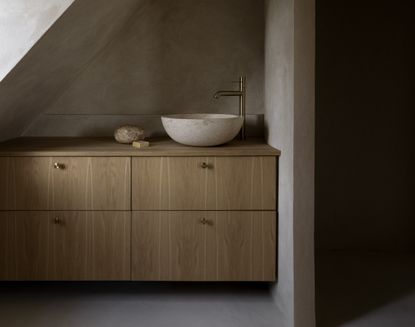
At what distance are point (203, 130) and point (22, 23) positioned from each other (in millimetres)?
944

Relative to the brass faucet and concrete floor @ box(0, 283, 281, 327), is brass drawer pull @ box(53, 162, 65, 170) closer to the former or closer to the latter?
concrete floor @ box(0, 283, 281, 327)

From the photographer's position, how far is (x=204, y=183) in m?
2.82

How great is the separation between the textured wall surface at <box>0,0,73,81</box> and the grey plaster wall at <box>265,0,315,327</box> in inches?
36.1

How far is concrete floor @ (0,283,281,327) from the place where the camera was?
2.63 m

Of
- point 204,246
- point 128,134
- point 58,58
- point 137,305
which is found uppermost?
point 58,58

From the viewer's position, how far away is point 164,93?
3447 millimetres

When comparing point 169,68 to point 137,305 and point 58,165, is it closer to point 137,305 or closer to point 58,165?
point 58,165

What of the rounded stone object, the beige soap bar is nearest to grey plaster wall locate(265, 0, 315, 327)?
the beige soap bar
